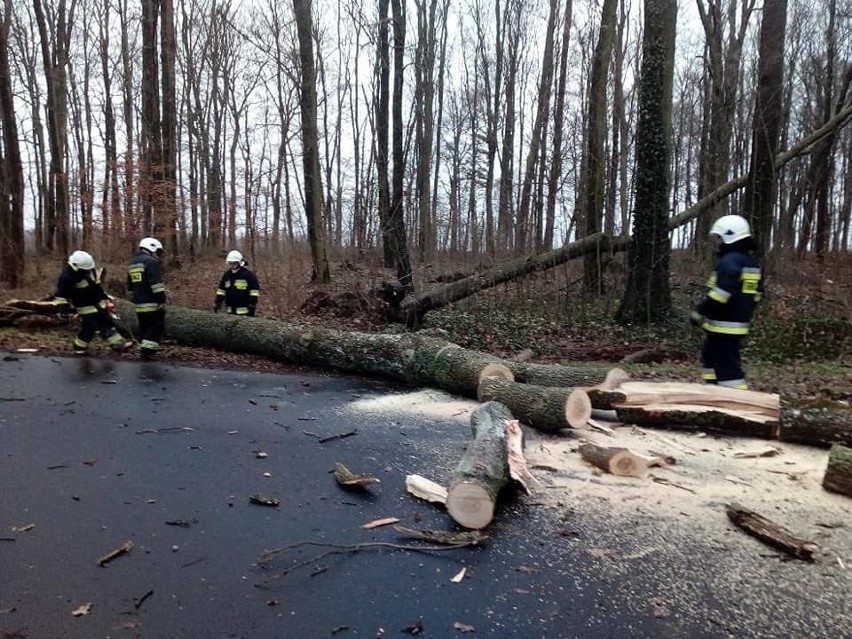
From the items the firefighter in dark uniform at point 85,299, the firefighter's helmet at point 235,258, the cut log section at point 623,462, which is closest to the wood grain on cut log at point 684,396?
the cut log section at point 623,462

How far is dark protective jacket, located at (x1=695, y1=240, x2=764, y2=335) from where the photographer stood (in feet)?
19.8

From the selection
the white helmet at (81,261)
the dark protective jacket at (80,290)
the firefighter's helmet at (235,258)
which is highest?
the firefighter's helmet at (235,258)

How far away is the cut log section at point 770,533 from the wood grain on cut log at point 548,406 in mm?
1829

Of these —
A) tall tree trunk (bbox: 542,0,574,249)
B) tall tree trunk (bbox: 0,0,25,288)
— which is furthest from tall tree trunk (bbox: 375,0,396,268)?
tall tree trunk (bbox: 0,0,25,288)

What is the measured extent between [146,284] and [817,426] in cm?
862

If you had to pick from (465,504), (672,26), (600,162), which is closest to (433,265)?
(600,162)

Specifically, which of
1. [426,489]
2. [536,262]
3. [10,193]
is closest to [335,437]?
[426,489]

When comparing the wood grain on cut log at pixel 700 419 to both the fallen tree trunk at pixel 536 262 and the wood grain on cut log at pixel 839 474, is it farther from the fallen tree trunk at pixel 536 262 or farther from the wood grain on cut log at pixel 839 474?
the fallen tree trunk at pixel 536 262

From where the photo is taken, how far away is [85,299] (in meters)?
8.90

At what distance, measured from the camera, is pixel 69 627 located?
8.64 feet

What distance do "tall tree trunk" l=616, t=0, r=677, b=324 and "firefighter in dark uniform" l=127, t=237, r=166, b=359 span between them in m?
8.61

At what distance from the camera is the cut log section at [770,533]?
3265 millimetres

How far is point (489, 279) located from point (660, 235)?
354 cm

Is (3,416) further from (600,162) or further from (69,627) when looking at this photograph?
(600,162)
